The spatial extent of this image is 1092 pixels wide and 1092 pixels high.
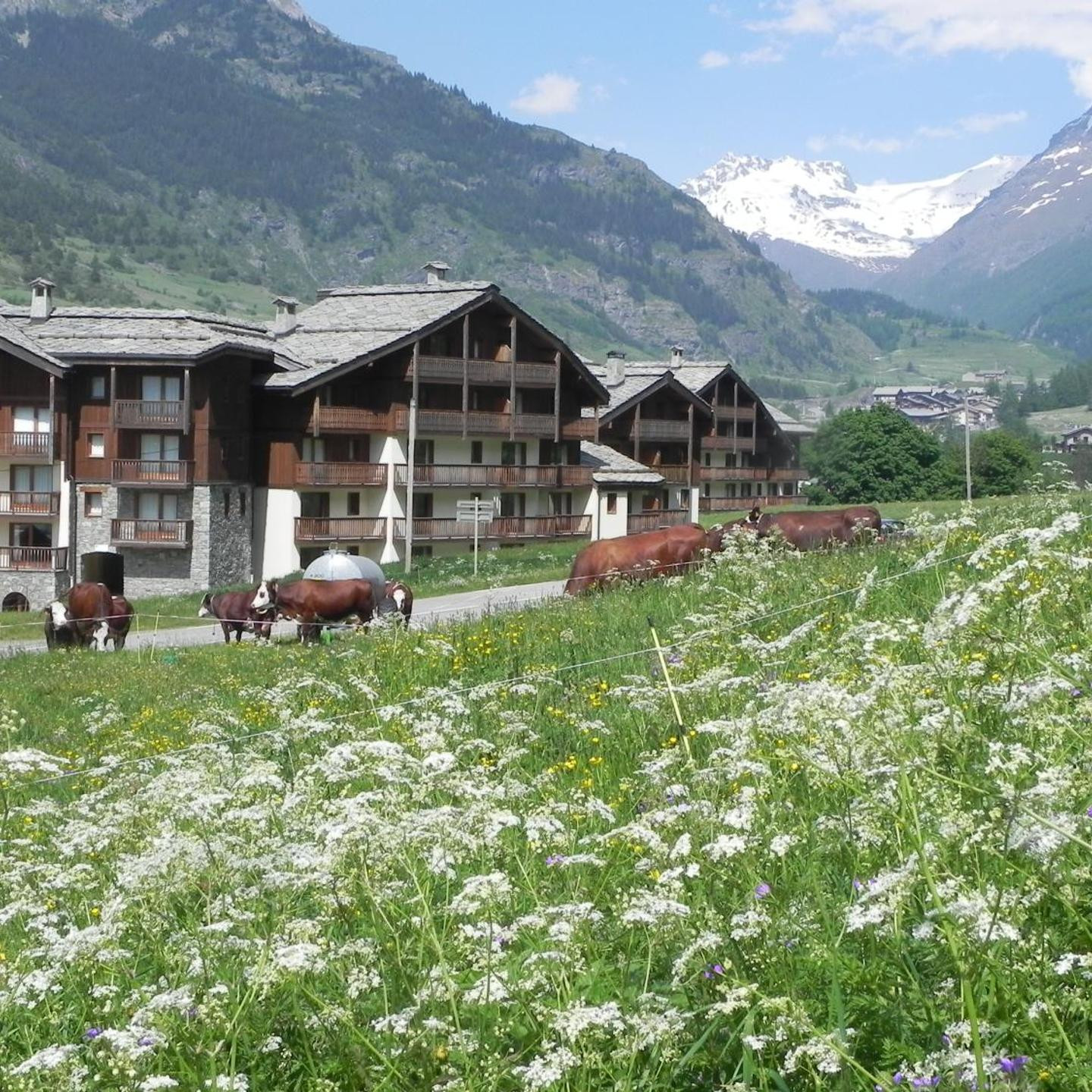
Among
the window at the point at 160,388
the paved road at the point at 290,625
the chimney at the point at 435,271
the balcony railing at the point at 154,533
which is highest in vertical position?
the chimney at the point at 435,271

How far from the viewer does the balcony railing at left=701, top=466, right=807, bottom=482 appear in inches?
4094

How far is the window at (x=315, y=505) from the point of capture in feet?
207

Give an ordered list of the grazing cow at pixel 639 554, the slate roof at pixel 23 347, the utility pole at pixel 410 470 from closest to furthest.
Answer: the grazing cow at pixel 639 554 → the slate roof at pixel 23 347 → the utility pole at pixel 410 470

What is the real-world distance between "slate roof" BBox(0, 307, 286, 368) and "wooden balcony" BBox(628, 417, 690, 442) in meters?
24.2

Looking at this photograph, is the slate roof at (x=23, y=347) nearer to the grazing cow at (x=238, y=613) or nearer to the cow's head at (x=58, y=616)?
the cow's head at (x=58, y=616)

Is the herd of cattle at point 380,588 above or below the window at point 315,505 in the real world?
below

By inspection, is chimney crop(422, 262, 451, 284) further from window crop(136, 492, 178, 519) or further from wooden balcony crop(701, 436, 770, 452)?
wooden balcony crop(701, 436, 770, 452)

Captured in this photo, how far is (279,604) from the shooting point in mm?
31203

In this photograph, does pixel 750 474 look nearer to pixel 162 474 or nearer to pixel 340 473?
pixel 340 473

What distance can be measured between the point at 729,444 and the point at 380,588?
229ft

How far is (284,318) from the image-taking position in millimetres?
71000

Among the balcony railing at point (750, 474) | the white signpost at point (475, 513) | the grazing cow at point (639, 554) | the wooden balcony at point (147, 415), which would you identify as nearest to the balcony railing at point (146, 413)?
the wooden balcony at point (147, 415)

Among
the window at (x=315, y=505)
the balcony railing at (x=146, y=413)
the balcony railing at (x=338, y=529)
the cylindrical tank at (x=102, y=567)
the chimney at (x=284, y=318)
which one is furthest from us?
the chimney at (x=284, y=318)

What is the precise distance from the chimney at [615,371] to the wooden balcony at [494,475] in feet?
50.6
